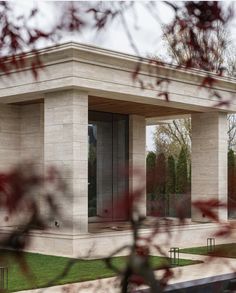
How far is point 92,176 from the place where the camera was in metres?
15.5

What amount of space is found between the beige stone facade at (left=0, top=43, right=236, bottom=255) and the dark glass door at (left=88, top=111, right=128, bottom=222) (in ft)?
0.60

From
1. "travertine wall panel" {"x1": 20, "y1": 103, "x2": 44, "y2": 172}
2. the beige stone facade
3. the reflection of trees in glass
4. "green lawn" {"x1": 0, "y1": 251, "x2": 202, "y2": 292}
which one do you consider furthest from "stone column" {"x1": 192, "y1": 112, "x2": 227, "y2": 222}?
"travertine wall panel" {"x1": 20, "y1": 103, "x2": 44, "y2": 172}

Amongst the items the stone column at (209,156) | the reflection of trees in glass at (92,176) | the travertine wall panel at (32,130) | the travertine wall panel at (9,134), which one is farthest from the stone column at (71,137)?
the stone column at (209,156)

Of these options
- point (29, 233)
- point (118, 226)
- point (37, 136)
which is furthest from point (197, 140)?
point (29, 233)

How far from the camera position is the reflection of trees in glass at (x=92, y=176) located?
1531cm

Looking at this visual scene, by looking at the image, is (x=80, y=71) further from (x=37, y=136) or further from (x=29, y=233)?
(x=29, y=233)

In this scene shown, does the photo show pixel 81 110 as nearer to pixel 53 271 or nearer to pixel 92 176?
pixel 53 271

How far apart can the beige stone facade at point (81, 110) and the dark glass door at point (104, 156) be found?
182 mm

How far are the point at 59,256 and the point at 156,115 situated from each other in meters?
7.10

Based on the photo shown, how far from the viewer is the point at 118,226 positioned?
14102 mm

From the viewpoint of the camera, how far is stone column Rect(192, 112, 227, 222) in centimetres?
1492

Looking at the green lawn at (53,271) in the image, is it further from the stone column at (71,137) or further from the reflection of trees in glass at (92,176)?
the reflection of trees in glass at (92,176)

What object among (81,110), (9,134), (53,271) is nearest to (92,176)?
(9,134)

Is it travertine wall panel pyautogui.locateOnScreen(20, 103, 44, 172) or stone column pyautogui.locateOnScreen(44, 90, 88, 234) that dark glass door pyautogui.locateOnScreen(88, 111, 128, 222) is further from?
stone column pyautogui.locateOnScreen(44, 90, 88, 234)
